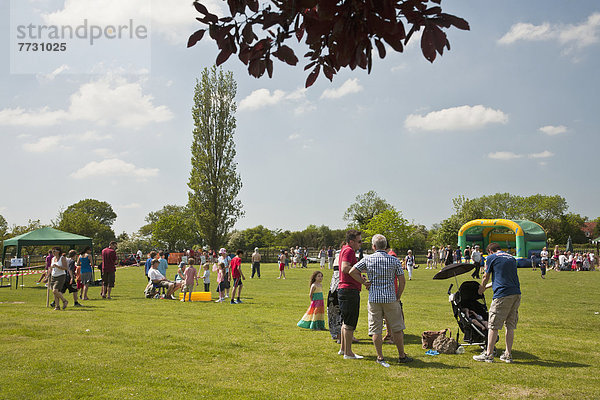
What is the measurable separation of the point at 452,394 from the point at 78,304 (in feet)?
39.8

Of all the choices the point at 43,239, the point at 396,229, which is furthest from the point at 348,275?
the point at 396,229

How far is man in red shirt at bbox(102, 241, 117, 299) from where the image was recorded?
15.5m

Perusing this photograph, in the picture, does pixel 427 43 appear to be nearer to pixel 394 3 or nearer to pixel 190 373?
pixel 394 3

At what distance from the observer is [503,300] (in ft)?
22.7

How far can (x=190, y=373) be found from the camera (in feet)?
20.8

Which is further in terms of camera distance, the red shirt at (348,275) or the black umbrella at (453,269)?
the black umbrella at (453,269)

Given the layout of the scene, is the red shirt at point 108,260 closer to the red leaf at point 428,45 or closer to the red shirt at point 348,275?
the red shirt at point 348,275

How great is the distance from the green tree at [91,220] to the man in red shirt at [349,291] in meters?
69.7

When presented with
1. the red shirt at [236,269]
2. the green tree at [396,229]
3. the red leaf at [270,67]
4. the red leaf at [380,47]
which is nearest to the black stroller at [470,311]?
the red leaf at [270,67]

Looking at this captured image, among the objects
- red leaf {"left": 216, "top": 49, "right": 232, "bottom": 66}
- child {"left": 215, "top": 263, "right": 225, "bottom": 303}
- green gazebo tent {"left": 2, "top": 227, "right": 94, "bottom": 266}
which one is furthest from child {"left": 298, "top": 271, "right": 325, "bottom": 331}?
green gazebo tent {"left": 2, "top": 227, "right": 94, "bottom": 266}

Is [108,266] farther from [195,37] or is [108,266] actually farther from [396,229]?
[396,229]

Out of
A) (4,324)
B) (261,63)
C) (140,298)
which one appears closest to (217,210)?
(140,298)

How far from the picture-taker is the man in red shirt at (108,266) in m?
15.5

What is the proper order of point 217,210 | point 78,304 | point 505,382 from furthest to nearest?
point 217,210 → point 78,304 → point 505,382
